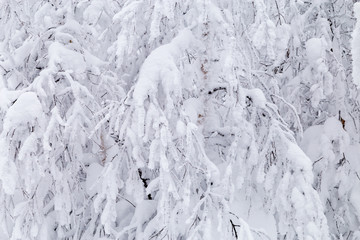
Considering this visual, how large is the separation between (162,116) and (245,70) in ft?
3.64

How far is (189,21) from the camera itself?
360cm

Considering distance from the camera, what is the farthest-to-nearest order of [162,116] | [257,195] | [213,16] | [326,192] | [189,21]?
[326,192], [257,195], [189,21], [213,16], [162,116]

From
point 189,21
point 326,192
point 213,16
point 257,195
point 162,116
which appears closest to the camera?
point 162,116

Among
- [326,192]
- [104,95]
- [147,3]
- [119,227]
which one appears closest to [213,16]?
[147,3]

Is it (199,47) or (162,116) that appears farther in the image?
(199,47)

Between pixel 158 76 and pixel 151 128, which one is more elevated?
pixel 158 76

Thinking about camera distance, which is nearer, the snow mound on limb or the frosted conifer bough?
the snow mound on limb

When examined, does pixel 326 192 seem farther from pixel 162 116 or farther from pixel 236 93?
pixel 162 116

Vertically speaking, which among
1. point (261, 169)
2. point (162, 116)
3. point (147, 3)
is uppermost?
point (147, 3)

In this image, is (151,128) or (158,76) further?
(151,128)

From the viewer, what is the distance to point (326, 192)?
18.4 feet

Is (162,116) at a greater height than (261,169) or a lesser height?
greater

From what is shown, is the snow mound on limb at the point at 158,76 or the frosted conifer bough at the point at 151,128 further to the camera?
the frosted conifer bough at the point at 151,128

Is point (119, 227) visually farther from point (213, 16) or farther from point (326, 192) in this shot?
point (326, 192)
